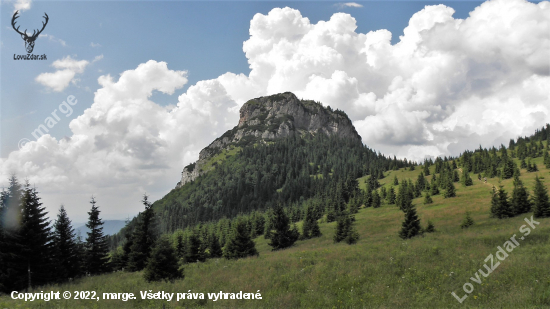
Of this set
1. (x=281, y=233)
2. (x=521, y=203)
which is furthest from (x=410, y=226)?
(x=281, y=233)

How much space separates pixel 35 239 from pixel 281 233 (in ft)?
109

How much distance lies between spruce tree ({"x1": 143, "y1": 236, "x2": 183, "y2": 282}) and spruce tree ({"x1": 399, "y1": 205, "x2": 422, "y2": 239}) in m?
32.9

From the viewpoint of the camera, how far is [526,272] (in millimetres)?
15094

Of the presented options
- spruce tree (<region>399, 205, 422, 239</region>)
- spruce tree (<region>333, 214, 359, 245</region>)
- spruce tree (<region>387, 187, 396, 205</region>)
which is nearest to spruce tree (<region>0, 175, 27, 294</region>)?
spruce tree (<region>333, 214, 359, 245</region>)

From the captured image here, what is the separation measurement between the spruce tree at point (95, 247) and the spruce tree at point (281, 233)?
83.7ft

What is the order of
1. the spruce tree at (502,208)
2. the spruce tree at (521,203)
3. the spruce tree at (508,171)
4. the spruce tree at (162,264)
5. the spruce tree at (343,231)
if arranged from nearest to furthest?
the spruce tree at (162,264) < the spruce tree at (521,203) < the spruce tree at (502,208) < the spruce tree at (343,231) < the spruce tree at (508,171)

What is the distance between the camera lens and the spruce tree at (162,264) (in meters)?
20.7

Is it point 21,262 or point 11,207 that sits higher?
point 11,207

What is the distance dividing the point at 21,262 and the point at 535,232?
152 ft

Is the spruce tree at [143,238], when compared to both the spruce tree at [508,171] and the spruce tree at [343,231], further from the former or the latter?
the spruce tree at [508,171]

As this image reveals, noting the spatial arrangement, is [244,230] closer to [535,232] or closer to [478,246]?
[478,246]

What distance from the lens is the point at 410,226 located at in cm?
4088

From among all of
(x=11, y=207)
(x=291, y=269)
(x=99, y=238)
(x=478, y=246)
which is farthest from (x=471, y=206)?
(x=11, y=207)

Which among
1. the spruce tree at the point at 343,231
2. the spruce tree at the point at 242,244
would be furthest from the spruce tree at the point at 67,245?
the spruce tree at the point at 343,231
